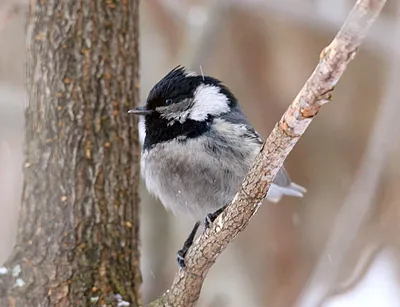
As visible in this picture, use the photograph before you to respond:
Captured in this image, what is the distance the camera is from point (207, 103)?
2803 mm

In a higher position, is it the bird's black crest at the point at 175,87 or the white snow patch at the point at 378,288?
the bird's black crest at the point at 175,87

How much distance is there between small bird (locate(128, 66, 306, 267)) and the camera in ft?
8.54

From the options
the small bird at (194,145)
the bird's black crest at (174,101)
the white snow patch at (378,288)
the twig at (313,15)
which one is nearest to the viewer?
the small bird at (194,145)

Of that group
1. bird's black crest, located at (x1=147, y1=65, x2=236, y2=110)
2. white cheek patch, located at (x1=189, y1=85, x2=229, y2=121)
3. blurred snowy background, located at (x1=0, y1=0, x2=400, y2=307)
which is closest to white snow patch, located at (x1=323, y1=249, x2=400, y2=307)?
blurred snowy background, located at (x1=0, y1=0, x2=400, y2=307)

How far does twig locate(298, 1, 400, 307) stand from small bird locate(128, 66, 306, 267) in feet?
1.72

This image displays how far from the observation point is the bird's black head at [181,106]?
2.72 m

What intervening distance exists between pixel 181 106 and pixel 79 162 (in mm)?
523

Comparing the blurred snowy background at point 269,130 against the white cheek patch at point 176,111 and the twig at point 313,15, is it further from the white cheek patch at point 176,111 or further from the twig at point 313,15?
the white cheek patch at point 176,111

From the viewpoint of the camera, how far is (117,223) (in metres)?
2.56

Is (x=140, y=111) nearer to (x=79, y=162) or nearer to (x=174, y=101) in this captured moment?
(x=174, y=101)

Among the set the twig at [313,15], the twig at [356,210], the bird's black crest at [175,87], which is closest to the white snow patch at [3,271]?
the bird's black crest at [175,87]

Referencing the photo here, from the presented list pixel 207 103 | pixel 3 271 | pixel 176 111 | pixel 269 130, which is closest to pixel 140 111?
pixel 176 111

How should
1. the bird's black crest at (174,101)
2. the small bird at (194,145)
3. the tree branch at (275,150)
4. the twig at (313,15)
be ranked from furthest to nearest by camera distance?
1. the twig at (313,15)
2. the bird's black crest at (174,101)
3. the small bird at (194,145)
4. the tree branch at (275,150)

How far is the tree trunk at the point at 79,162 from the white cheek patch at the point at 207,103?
28cm
